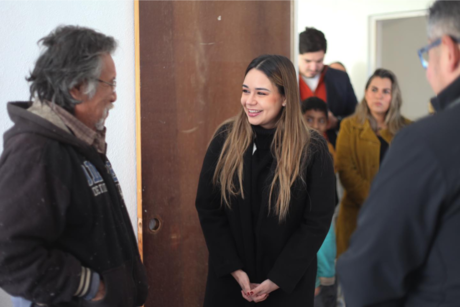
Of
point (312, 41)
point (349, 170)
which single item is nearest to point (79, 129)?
point (349, 170)

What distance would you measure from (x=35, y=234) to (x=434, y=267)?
93 centimetres

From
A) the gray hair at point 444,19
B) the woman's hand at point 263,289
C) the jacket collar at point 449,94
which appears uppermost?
the gray hair at point 444,19

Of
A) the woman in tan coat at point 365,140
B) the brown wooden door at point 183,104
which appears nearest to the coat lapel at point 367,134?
the woman in tan coat at point 365,140

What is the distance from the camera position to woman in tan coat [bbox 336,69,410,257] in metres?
3.01

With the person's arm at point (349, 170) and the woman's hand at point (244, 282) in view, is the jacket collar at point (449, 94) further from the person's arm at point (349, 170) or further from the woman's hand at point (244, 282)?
the person's arm at point (349, 170)

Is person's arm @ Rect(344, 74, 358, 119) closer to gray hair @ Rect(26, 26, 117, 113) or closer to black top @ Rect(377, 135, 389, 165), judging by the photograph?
black top @ Rect(377, 135, 389, 165)

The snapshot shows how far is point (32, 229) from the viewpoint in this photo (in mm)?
1148

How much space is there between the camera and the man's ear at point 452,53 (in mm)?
1034

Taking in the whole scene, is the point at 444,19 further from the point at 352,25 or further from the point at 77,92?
the point at 352,25

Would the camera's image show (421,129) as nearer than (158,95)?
Yes

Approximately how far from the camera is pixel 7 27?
6.04ft

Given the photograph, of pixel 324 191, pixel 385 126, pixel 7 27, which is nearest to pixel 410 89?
pixel 385 126

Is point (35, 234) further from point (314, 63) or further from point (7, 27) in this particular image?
point (314, 63)

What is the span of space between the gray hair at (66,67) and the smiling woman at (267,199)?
75 centimetres
